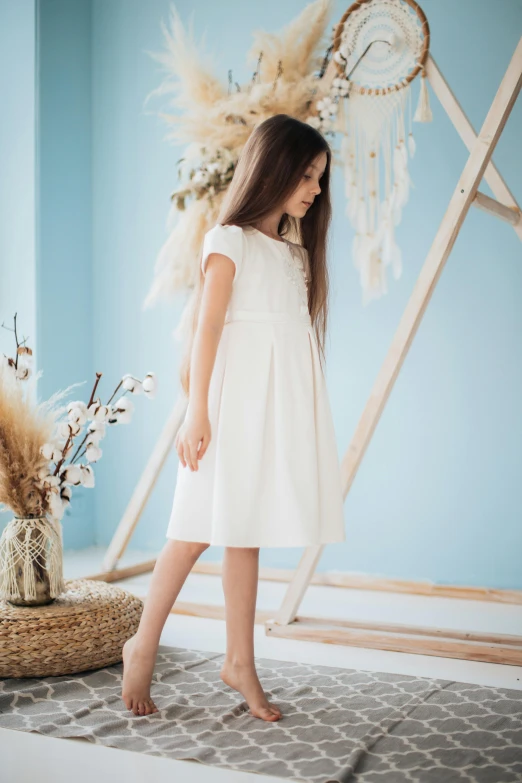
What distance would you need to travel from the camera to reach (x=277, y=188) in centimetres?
155

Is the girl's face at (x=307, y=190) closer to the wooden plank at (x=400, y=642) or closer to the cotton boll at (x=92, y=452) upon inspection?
the cotton boll at (x=92, y=452)

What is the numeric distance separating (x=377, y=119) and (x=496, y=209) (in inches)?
27.5

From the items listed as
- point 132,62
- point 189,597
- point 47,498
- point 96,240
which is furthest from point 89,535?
point 132,62

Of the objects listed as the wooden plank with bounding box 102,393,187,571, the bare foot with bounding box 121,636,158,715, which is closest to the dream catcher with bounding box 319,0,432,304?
the wooden plank with bounding box 102,393,187,571

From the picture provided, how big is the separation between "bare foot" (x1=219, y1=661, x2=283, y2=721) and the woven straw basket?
13.3 inches

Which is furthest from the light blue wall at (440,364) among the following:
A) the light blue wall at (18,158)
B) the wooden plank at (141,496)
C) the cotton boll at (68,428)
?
the cotton boll at (68,428)

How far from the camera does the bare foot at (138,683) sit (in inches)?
58.4

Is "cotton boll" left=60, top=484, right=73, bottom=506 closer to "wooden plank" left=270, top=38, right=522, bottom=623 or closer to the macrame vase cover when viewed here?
the macrame vase cover

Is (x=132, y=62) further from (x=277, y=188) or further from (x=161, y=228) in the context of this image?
(x=277, y=188)

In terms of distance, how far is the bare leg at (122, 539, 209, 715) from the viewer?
1481 millimetres

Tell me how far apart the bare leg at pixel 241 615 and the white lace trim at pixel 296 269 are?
20.3 inches

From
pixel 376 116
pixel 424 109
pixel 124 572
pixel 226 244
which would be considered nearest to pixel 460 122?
pixel 424 109

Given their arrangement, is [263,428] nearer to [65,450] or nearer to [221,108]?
[65,450]

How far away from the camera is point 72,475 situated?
5.91 ft
